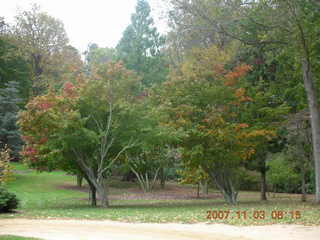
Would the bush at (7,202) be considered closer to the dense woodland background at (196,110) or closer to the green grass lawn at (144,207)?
the green grass lawn at (144,207)

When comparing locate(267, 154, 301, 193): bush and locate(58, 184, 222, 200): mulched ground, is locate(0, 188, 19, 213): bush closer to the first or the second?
locate(58, 184, 222, 200): mulched ground

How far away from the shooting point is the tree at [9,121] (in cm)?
3497

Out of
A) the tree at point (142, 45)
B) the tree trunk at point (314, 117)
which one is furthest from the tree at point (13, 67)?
the tree trunk at point (314, 117)

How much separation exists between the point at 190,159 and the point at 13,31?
3267cm

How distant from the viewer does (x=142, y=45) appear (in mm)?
44156

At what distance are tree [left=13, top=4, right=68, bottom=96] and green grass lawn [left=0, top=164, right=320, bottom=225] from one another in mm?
11960

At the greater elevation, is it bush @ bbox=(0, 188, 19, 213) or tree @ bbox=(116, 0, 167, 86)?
tree @ bbox=(116, 0, 167, 86)

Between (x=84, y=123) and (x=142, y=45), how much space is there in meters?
26.4

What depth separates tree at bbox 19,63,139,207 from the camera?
18.9 m

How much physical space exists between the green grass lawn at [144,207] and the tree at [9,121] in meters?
2.61

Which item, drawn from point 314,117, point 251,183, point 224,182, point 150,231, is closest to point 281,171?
point 251,183

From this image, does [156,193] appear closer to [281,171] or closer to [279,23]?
[281,171]

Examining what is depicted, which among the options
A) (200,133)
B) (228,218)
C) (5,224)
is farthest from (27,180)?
(228,218)

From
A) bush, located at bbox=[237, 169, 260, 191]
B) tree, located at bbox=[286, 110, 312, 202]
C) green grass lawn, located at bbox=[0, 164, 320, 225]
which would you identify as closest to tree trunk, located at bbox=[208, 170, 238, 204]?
green grass lawn, located at bbox=[0, 164, 320, 225]
